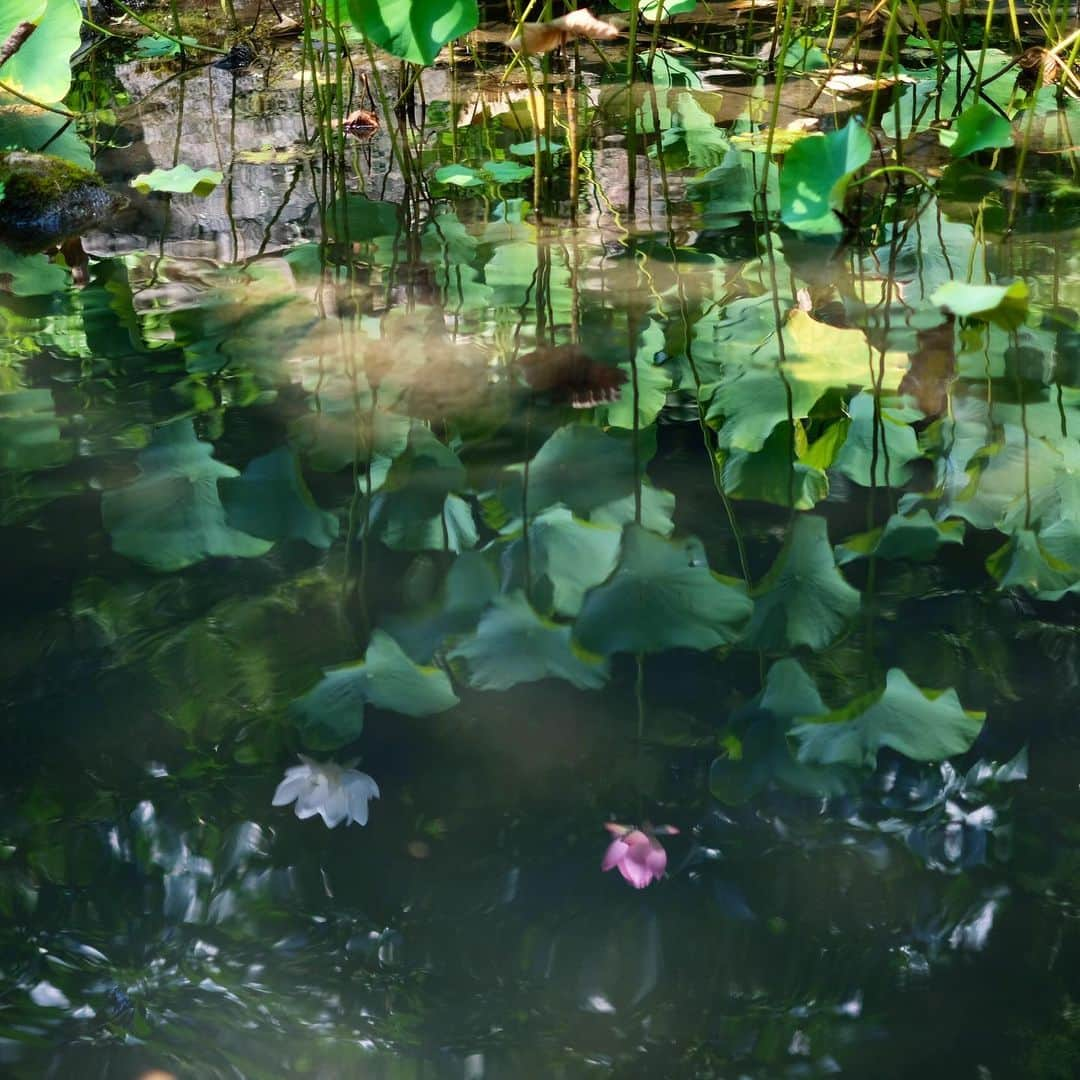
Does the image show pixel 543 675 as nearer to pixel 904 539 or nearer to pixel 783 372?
pixel 904 539

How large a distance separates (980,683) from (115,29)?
4.19m

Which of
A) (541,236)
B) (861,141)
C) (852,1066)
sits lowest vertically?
(852,1066)

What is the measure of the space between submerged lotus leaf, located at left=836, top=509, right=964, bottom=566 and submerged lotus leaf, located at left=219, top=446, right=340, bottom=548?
20.4 inches

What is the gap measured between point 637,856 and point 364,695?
0.92 ft

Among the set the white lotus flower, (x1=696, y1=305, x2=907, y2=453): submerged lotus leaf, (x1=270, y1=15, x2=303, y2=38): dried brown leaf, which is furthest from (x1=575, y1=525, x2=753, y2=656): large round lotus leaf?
(x1=270, y1=15, x2=303, y2=38): dried brown leaf

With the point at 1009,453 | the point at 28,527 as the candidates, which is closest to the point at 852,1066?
the point at 1009,453

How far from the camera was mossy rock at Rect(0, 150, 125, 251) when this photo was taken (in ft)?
8.03

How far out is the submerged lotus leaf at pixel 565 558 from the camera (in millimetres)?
1151

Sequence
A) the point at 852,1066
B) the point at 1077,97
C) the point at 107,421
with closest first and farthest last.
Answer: the point at 852,1066 < the point at 107,421 < the point at 1077,97

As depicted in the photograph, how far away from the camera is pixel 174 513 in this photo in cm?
131

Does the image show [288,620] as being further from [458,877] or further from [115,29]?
[115,29]

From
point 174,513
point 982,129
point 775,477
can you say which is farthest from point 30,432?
point 982,129

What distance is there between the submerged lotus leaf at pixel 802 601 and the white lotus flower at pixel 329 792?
14.4 inches

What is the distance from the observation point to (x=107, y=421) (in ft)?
5.06
